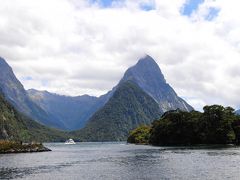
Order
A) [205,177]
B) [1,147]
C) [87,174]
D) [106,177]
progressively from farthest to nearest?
1. [1,147]
2. [87,174]
3. [106,177]
4. [205,177]

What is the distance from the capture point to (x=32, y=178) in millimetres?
79875

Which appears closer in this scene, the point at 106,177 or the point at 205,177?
the point at 205,177

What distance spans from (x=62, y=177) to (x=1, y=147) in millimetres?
123889

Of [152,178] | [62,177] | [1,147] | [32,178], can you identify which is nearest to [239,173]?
[152,178]

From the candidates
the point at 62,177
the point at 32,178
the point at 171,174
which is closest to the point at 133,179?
the point at 171,174

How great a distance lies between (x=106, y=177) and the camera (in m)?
79.0

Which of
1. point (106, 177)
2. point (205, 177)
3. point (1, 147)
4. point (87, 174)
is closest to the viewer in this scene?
point (205, 177)

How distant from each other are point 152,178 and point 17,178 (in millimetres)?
26600

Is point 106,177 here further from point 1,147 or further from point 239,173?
point 1,147

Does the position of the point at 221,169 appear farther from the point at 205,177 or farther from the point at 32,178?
the point at 32,178

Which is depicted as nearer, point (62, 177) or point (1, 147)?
point (62, 177)

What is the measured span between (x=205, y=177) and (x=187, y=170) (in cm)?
1361

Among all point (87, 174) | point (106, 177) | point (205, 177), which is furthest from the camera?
point (87, 174)

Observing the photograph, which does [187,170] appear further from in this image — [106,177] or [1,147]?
[1,147]
